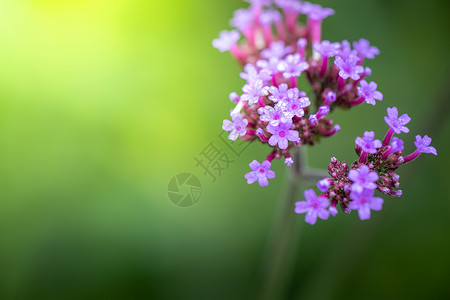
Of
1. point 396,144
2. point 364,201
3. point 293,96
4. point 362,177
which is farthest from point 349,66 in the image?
point 364,201

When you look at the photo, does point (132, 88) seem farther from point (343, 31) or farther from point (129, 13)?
point (343, 31)

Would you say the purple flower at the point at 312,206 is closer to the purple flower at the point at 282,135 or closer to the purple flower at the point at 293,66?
the purple flower at the point at 282,135

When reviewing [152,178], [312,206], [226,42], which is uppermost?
[226,42]

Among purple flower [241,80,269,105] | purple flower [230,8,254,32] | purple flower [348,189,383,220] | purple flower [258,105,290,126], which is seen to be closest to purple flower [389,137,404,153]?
purple flower [348,189,383,220]

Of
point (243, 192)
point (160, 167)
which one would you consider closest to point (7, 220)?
point (160, 167)

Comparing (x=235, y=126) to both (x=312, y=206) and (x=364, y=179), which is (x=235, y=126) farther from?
Result: (x=364, y=179)

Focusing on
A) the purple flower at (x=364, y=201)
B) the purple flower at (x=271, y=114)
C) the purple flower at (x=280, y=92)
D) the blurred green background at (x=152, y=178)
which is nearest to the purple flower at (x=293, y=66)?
the purple flower at (x=280, y=92)

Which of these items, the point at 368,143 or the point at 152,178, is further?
the point at 152,178
